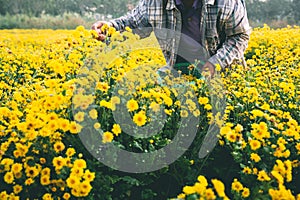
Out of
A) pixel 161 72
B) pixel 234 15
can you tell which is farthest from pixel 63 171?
pixel 234 15

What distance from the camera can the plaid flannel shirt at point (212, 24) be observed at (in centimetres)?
334

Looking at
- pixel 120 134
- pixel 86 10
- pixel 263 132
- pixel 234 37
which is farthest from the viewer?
pixel 86 10

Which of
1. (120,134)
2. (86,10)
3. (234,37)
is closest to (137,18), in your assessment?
(234,37)

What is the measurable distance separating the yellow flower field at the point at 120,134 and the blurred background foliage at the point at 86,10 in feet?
62.8

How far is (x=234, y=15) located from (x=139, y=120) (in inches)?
64.8

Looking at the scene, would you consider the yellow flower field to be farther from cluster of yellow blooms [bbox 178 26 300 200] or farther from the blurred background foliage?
the blurred background foliage

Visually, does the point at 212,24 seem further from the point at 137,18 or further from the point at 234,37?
the point at 137,18

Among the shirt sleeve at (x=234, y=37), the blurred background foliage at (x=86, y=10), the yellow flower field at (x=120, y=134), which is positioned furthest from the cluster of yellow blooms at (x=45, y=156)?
the blurred background foliage at (x=86, y=10)

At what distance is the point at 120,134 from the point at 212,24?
1520 millimetres

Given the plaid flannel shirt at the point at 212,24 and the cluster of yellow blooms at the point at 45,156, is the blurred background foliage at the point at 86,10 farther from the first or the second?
the cluster of yellow blooms at the point at 45,156

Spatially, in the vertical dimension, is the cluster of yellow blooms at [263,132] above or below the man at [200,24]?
below

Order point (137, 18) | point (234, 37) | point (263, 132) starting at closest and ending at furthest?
point (263, 132), point (234, 37), point (137, 18)

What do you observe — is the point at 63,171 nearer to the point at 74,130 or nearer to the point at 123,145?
the point at 74,130

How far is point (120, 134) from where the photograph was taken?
235cm
